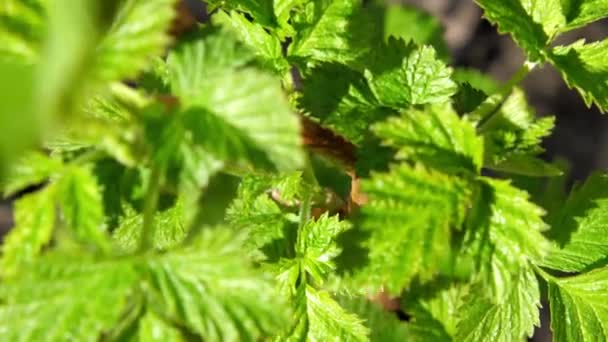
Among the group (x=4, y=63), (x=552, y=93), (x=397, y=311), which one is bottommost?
(x=397, y=311)

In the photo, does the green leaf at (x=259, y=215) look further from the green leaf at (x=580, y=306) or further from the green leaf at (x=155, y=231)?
the green leaf at (x=580, y=306)

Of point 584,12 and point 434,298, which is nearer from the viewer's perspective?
point 584,12

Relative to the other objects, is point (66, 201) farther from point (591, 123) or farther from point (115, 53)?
point (591, 123)

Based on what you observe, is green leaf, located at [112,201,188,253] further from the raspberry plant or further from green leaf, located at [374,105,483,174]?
green leaf, located at [374,105,483,174]

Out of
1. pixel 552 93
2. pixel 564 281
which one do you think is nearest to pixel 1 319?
pixel 564 281

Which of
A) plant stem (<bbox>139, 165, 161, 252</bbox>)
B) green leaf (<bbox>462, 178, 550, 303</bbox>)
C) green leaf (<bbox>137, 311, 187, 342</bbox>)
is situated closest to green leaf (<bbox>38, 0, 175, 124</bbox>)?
plant stem (<bbox>139, 165, 161, 252</bbox>)

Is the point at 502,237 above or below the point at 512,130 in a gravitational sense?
below

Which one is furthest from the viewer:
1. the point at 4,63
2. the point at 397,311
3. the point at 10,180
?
the point at 397,311

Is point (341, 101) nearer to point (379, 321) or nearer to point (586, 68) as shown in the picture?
point (586, 68)

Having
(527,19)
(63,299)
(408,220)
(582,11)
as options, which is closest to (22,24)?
(63,299)
